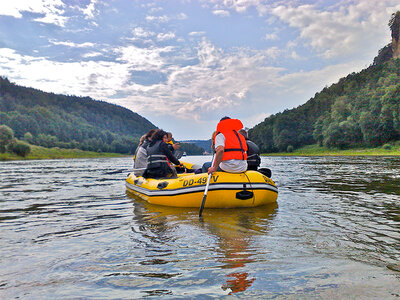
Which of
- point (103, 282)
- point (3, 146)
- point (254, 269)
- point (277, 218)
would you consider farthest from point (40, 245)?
point (3, 146)

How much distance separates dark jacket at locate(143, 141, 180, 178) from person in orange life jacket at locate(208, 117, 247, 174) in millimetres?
2522

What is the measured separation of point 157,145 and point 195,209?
118 inches

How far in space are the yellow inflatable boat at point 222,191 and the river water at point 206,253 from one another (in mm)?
343

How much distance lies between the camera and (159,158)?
10477 mm

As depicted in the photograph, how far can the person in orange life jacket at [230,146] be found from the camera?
821 cm

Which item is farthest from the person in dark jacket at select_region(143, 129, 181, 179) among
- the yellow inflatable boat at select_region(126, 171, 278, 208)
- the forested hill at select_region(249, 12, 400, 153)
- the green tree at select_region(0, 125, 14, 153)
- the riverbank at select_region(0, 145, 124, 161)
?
the green tree at select_region(0, 125, 14, 153)

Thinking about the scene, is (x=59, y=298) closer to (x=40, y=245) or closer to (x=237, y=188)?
(x=40, y=245)

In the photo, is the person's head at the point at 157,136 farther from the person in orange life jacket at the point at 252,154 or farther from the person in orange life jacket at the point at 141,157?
the person in orange life jacket at the point at 252,154

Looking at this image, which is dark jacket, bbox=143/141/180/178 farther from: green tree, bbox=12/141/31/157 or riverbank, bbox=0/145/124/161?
green tree, bbox=12/141/31/157

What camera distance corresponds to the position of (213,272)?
3455 millimetres

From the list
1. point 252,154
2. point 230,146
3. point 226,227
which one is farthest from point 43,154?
point 226,227

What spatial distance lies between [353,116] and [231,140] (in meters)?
75.8

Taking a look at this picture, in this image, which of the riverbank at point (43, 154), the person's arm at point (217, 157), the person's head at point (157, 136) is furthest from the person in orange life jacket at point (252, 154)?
the riverbank at point (43, 154)

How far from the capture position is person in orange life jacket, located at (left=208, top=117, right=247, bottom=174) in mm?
8211
